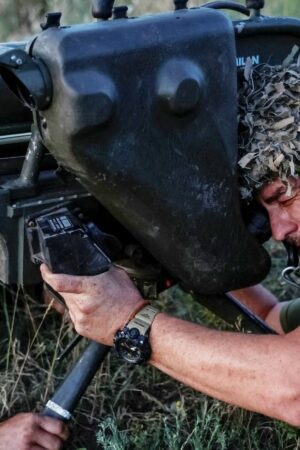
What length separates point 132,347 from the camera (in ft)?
7.02

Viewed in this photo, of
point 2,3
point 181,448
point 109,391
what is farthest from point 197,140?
point 2,3

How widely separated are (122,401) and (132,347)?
29.1 inches

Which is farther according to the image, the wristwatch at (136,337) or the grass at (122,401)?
the grass at (122,401)

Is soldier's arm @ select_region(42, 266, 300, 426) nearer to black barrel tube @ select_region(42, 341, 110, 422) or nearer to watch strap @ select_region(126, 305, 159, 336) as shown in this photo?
watch strap @ select_region(126, 305, 159, 336)

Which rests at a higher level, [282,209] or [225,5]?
[225,5]

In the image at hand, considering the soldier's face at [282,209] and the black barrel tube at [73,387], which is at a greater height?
the soldier's face at [282,209]

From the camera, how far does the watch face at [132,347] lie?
2.13 metres

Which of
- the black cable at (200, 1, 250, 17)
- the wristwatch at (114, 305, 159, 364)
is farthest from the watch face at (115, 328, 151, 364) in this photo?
the black cable at (200, 1, 250, 17)

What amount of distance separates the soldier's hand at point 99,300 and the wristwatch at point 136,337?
17 mm

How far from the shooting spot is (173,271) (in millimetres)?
2242

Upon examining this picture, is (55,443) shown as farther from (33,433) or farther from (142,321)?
(142,321)

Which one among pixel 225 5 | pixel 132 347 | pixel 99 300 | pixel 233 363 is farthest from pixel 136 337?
pixel 225 5

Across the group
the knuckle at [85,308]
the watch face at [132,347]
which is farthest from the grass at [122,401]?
the knuckle at [85,308]

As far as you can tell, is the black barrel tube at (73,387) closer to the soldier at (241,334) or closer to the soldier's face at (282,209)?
the soldier at (241,334)
